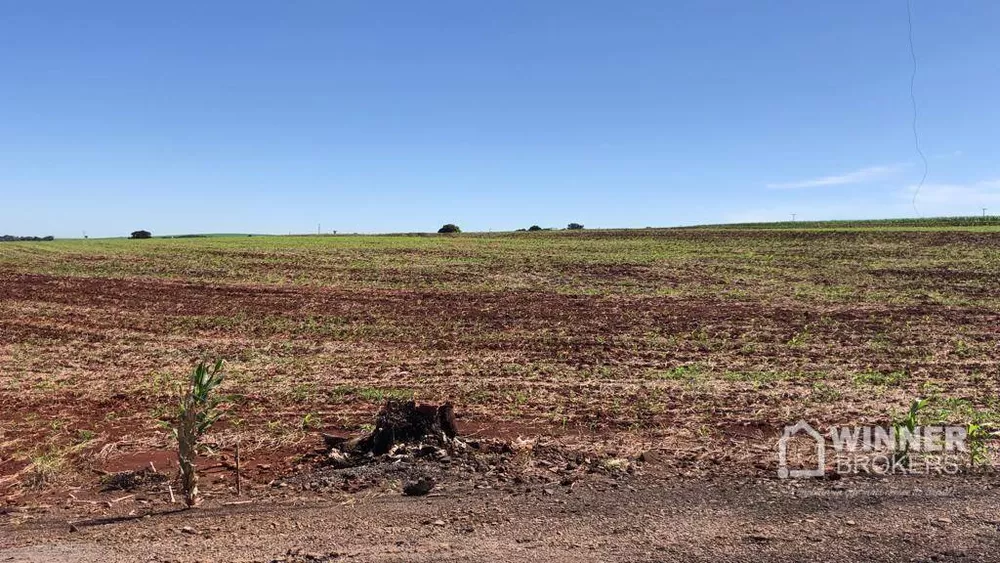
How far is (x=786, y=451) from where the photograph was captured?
629cm

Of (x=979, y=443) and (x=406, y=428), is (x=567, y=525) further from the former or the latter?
(x=979, y=443)

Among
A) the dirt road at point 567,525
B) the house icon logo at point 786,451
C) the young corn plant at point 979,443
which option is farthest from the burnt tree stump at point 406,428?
the young corn plant at point 979,443

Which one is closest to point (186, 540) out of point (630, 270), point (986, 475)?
point (986, 475)

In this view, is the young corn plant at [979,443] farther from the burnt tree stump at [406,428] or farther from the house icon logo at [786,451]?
the burnt tree stump at [406,428]

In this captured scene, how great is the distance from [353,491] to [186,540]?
4.32 ft

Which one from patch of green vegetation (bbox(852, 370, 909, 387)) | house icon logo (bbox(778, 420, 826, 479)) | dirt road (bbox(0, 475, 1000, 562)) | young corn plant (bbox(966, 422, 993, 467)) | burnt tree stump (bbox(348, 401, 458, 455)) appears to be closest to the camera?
dirt road (bbox(0, 475, 1000, 562))

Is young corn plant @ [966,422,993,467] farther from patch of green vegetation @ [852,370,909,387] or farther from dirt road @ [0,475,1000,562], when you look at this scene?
patch of green vegetation @ [852,370,909,387]

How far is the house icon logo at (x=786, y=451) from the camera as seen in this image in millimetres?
5562

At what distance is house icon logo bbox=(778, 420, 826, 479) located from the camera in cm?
556

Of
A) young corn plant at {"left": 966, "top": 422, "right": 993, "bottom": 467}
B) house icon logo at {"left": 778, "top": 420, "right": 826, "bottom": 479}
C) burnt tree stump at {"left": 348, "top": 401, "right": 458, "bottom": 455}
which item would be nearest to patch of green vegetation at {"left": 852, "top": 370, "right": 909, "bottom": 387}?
young corn plant at {"left": 966, "top": 422, "right": 993, "bottom": 467}

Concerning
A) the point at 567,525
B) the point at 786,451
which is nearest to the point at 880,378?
the point at 786,451

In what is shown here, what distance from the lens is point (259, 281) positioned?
2562 centimetres

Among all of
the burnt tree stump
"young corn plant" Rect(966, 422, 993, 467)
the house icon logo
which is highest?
the burnt tree stump

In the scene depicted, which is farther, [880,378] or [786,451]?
[880,378]
